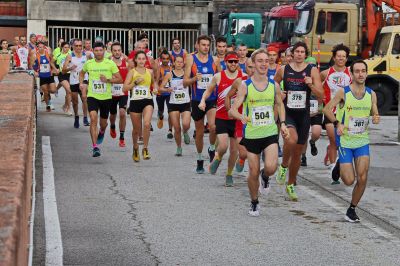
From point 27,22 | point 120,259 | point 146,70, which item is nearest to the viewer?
point 120,259

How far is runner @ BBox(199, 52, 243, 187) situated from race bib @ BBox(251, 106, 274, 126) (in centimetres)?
213

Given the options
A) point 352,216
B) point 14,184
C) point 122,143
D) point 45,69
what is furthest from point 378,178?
point 45,69

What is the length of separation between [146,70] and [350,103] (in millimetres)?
5196

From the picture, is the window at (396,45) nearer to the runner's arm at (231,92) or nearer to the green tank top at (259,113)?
the runner's arm at (231,92)

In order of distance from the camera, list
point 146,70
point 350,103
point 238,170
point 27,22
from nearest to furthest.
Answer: point 350,103 → point 238,170 → point 146,70 → point 27,22

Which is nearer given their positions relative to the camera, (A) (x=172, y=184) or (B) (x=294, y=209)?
(B) (x=294, y=209)

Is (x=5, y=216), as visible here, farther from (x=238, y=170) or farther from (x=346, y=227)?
(x=238, y=170)

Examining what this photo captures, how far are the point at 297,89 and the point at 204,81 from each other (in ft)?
9.22

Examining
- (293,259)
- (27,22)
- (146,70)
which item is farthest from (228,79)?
(27,22)

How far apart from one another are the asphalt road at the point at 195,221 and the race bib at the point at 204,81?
3.61 feet

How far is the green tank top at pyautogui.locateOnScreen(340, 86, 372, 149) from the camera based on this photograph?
32.3 feet

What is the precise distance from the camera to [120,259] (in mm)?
7699

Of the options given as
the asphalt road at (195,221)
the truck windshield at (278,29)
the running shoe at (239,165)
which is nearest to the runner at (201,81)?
the asphalt road at (195,221)

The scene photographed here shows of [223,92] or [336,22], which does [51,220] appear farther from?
[336,22]
